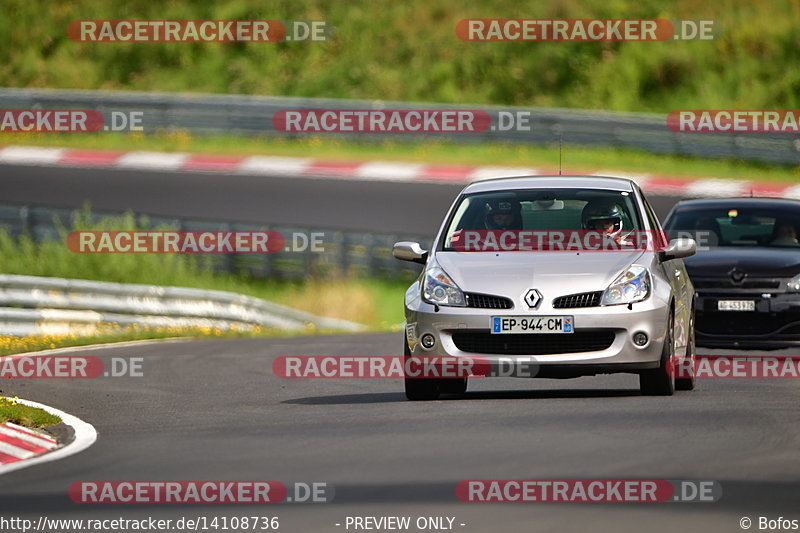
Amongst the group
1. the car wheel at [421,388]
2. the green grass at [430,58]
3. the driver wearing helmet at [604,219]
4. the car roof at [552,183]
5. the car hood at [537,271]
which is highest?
the green grass at [430,58]

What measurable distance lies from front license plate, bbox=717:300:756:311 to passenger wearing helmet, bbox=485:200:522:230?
401 centimetres

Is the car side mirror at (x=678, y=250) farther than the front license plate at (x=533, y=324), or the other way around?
the car side mirror at (x=678, y=250)

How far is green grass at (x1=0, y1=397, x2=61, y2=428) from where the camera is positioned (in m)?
10.4

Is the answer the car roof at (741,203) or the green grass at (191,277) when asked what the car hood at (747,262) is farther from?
the green grass at (191,277)

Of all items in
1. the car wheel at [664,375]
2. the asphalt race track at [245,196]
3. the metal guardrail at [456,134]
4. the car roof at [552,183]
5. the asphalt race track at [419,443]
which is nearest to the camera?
the asphalt race track at [419,443]

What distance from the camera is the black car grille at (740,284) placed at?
1501 centimetres

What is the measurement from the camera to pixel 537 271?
11047 millimetres

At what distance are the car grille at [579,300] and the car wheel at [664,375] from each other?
1.91 feet

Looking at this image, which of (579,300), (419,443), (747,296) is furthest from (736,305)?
(419,443)

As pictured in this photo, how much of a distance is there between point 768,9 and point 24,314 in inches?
983

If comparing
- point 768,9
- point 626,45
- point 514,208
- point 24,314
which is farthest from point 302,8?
point 514,208

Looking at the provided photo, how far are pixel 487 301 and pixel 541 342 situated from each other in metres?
0.47

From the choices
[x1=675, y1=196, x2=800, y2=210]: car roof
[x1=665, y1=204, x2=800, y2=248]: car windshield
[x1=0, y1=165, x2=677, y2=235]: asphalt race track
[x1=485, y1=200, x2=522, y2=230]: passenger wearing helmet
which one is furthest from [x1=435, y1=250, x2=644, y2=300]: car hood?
[x1=0, y1=165, x2=677, y2=235]: asphalt race track

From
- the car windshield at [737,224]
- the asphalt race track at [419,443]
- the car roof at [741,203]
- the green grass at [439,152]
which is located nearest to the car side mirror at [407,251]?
the asphalt race track at [419,443]
